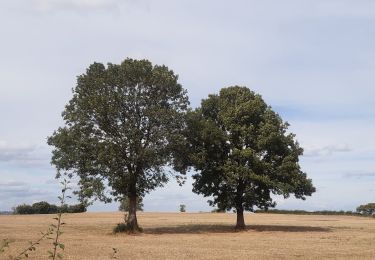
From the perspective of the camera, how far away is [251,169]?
48.5 m

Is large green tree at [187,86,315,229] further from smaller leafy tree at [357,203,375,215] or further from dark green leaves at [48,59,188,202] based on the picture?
smaller leafy tree at [357,203,375,215]

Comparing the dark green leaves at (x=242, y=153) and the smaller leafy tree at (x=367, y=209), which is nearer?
the dark green leaves at (x=242, y=153)

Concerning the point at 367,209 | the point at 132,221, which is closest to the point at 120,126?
the point at 132,221

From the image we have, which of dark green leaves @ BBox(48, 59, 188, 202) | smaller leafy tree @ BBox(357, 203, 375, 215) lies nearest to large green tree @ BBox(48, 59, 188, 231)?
dark green leaves @ BBox(48, 59, 188, 202)

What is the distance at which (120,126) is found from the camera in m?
44.3

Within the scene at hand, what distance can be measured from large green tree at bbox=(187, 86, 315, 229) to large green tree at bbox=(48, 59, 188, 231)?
3.96m

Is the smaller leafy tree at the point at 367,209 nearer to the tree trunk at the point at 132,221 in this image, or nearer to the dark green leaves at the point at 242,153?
the dark green leaves at the point at 242,153

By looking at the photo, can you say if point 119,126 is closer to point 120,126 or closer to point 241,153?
point 120,126

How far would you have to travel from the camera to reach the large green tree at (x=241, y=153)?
48688 mm

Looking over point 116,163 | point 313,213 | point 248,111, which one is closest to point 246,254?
point 116,163

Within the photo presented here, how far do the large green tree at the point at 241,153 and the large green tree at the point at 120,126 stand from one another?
3.96 meters

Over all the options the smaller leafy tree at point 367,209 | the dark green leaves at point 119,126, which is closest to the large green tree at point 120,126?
the dark green leaves at point 119,126

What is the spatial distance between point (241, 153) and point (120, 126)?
11.9m

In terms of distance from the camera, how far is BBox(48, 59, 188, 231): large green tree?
43531 millimetres
